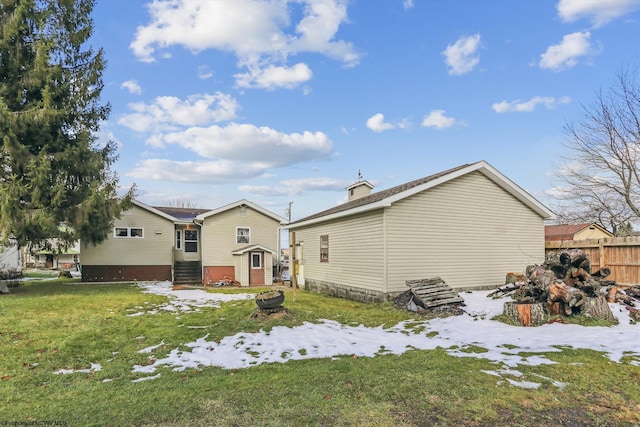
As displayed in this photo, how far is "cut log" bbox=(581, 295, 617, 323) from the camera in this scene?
24.7 feet

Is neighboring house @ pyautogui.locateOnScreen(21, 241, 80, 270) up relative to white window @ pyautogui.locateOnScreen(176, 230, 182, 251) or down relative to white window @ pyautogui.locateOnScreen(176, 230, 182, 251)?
down

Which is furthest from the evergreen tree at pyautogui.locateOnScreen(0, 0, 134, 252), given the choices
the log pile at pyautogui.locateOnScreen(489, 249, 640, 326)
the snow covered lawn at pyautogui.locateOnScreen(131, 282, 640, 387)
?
the log pile at pyautogui.locateOnScreen(489, 249, 640, 326)

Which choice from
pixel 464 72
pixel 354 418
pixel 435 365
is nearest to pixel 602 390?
pixel 435 365

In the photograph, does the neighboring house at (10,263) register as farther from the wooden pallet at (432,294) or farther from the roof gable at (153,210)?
the wooden pallet at (432,294)

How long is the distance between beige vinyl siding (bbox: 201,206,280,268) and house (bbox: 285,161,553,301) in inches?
325

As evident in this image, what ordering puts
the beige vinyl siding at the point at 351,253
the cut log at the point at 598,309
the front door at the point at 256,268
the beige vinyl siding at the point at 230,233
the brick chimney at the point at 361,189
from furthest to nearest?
1. the beige vinyl siding at the point at 230,233
2. the front door at the point at 256,268
3. the brick chimney at the point at 361,189
4. the beige vinyl siding at the point at 351,253
5. the cut log at the point at 598,309

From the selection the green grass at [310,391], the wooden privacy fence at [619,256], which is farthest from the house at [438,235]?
the green grass at [310,391]

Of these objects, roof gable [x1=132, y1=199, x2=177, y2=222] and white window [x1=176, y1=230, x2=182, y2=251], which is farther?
white window [x1=176, y1=230, x2=182, y2=251]

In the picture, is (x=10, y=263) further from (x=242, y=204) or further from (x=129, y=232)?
(x=242, y=204)

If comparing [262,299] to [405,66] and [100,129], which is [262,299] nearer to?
[405,66]

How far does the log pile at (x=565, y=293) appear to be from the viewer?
25.0 ft

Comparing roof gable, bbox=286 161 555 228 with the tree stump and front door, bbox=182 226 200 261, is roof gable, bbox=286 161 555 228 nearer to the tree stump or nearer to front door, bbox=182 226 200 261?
the tree stump

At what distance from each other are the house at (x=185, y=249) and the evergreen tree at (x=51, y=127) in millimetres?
4539

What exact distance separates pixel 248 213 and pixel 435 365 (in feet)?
58.7
